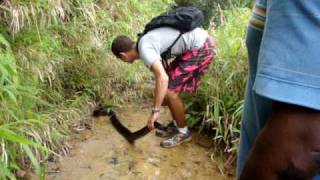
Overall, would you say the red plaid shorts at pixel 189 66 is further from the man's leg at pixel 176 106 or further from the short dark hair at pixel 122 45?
the short dark hair at pixel 122 45

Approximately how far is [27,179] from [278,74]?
2488 mm

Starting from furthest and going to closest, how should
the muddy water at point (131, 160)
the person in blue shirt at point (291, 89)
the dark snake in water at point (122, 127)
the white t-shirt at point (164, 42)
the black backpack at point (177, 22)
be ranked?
the dark snake in water at point (122, 127) < the black backpack at point (177, 22) < the white t-shirt at point (164, 42) < the muddy water at point (131, 160) < the person in blue shirt at point (291, 89)

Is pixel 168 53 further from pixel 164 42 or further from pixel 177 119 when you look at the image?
pixel 177 119

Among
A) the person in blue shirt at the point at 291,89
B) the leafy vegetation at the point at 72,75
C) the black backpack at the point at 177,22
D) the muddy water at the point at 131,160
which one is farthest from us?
the black backpack at the point at 177,22

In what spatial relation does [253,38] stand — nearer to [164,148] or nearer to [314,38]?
[314,38]

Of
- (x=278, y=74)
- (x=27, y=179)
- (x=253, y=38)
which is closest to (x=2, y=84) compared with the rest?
(x=27, y=179)

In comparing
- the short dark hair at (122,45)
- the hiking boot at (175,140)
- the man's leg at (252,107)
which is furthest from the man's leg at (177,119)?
the man's leg at (252,107)

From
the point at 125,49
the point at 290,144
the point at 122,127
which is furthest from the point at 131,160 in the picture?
the point at 290,144

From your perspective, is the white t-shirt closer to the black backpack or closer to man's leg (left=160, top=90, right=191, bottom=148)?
the black backpack

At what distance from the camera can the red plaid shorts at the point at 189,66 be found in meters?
3.56

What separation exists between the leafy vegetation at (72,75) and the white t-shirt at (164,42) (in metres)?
0.35

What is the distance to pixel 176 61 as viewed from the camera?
11.9 feet

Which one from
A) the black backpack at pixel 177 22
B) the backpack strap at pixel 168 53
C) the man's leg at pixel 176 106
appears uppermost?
the black backpack at pixel 177 22

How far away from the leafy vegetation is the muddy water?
174 millimetres
